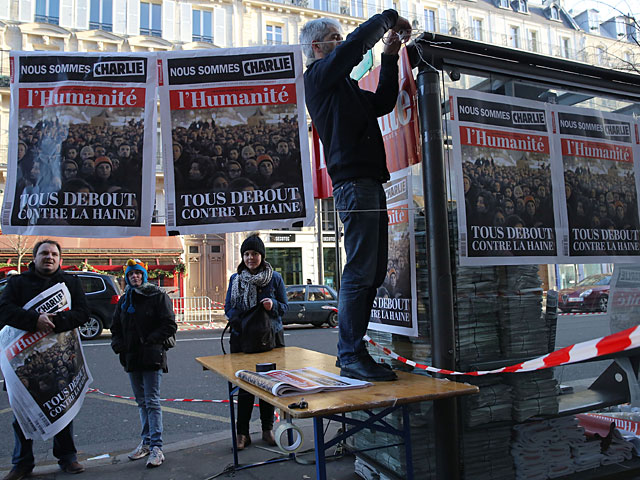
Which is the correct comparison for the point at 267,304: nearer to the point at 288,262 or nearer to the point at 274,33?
the point at 288,262

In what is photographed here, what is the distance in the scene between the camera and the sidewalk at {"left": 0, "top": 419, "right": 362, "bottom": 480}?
12.4 feet

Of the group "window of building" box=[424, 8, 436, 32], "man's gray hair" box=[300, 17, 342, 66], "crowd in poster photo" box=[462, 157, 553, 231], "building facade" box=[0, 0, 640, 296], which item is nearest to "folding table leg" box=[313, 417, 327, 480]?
"crowd in poster photo" box=[462, 157, 553, 231]

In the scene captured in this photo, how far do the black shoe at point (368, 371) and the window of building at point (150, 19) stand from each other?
2766 cm

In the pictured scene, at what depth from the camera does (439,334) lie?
2.97m

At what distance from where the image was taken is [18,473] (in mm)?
3930

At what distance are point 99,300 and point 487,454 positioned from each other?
13.1m

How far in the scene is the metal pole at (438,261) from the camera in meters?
2.91

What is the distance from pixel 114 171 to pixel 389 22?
6.07 feet

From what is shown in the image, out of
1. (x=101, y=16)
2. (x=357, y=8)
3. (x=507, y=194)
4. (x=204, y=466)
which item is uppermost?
(x=357, y=8)

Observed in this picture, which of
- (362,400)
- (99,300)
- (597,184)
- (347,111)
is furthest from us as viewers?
(99,300)

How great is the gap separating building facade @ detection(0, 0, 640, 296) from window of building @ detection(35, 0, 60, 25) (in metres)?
0.05

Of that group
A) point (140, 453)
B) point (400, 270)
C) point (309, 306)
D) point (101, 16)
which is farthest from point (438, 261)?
point (101, 16)

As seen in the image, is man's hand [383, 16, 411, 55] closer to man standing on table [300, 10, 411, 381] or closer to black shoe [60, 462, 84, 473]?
man standing on table [300, 10, 411, 381]

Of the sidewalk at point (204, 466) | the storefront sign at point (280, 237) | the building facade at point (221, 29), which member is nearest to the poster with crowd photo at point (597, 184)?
the sidewalk at point (204, 466)
